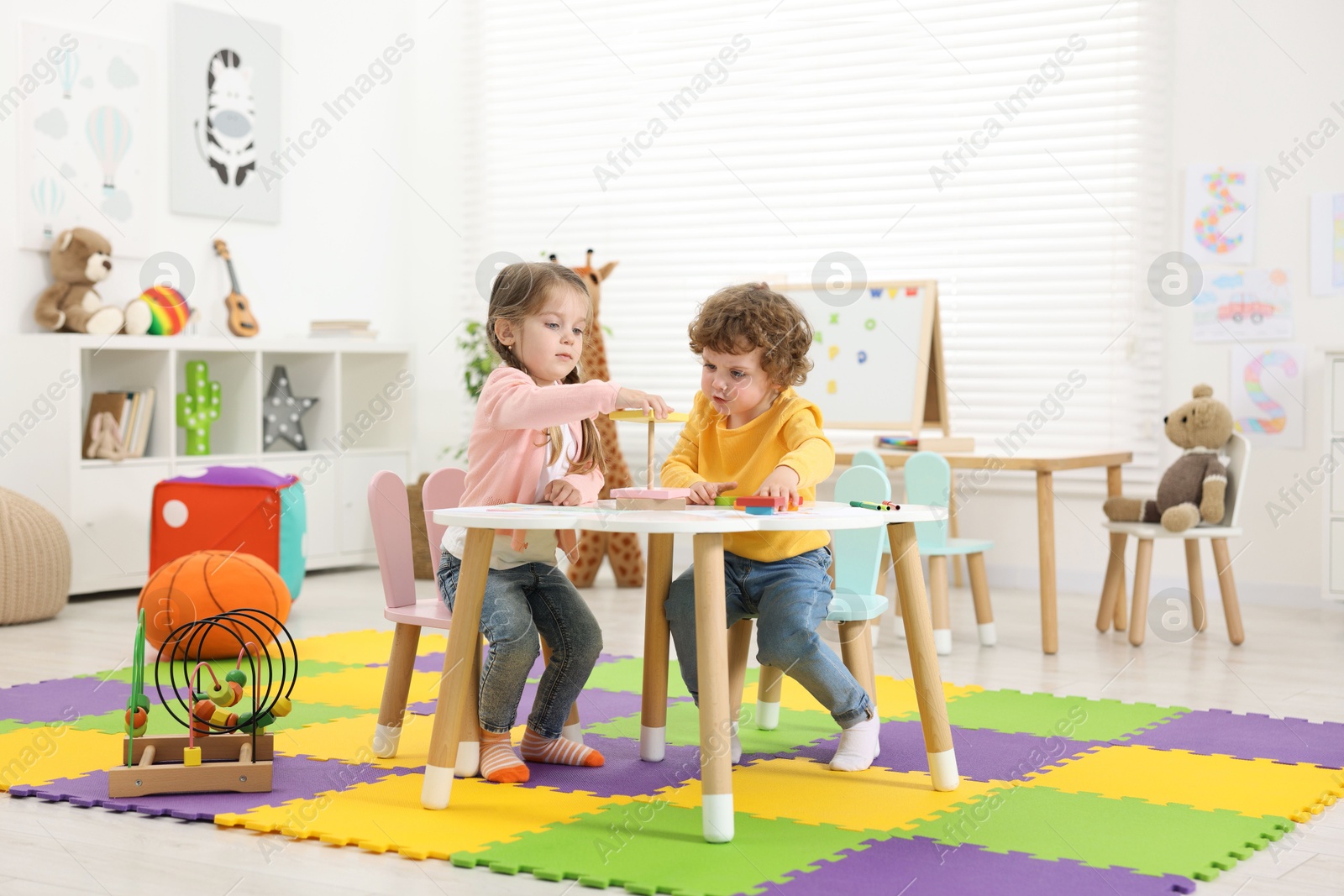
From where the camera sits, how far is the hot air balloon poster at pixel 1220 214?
473 centimetres

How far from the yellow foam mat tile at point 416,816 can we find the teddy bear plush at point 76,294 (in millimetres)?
3000

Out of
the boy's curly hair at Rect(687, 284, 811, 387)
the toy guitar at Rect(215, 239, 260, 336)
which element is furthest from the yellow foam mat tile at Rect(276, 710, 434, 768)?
the toy guitar at Rect(215, 239, 260, 336)

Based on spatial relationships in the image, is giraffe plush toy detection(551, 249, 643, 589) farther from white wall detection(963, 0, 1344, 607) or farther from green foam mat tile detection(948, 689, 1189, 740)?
green foam mat tile detection(948, 689, 1189, 740)

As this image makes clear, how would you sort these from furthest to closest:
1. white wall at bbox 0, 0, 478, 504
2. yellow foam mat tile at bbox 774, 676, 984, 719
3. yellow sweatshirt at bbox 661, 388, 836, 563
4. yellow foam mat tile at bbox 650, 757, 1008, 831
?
white wall at bbox 0, 0, 478, 504
yellow foam mat tile at bbox 774, 676, 984, 719
yellow sweatshirt at bbox 661, 388, 836, 563
yellow foam mat tile at bbox 650, 757, 1008, 831

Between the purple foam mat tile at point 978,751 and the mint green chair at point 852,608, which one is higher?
the mint green chair at point 852,608

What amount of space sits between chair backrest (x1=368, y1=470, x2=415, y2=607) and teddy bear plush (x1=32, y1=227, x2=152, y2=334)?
2.64 m

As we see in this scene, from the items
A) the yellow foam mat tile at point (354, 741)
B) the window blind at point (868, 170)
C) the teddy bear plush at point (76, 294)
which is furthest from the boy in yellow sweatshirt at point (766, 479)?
the teddy bear plush at point (76, 294)

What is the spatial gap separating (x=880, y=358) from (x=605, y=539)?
127cm

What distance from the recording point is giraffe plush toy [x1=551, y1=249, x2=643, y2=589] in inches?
198

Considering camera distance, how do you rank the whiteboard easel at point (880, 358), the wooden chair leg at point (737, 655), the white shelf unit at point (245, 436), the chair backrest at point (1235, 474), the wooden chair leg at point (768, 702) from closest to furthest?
1. the wooden chair leg at point (737, 655)
2. the wooden chair leg at point (768, 702)
3. the chair backrest at point (1235, 474)
4. the whiteboard easel at point (880, 358)
5. the white shelf unit at point (245, 436)

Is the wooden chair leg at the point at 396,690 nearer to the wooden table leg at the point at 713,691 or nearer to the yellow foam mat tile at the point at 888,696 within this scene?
the wooden table leg at the point at 713,691

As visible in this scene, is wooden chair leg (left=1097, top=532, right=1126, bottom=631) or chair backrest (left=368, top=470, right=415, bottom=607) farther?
wooden chair leg (left=1097, top=532, right=1126, bottom=631)

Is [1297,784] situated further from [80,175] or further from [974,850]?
[80,175]

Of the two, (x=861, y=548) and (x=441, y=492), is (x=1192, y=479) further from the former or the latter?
(x=441, y=492)
